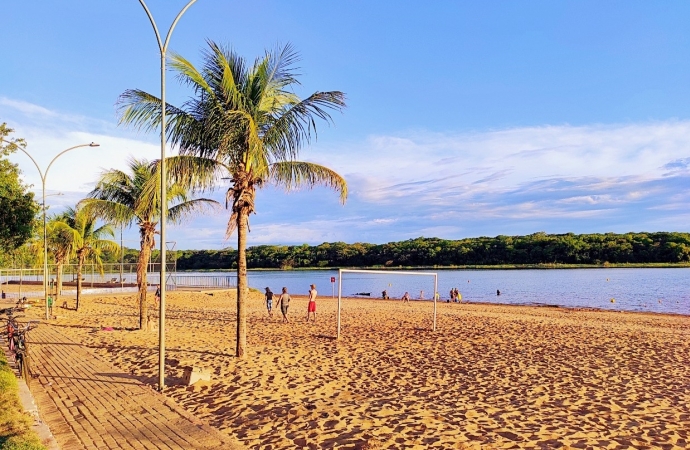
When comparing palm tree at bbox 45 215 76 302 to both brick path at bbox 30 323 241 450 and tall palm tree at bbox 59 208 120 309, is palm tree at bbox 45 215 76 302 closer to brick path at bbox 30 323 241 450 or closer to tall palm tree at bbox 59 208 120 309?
tall palm tree at bbox 59 208 120 309

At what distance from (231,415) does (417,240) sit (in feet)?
405

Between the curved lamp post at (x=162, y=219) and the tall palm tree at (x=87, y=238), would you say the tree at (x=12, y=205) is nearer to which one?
the tall palm tree at (x=87, y=238)

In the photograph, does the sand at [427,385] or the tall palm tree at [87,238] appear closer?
the sand at [427,385]

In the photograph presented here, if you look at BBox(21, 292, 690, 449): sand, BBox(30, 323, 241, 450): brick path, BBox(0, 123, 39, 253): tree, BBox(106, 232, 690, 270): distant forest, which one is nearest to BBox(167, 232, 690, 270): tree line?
BBox(106, 232, 690, 270): distant forest

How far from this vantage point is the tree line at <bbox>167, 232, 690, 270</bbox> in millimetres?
107500

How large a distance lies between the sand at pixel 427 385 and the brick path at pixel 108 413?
1.32 feet

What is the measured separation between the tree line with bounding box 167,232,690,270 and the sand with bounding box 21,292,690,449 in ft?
295

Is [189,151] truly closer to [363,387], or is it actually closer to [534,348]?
[363,387]

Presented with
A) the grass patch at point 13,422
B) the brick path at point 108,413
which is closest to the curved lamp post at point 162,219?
the brick path at point 108,413

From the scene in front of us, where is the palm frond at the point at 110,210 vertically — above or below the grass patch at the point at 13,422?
above

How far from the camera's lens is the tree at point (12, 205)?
1836 centimetres

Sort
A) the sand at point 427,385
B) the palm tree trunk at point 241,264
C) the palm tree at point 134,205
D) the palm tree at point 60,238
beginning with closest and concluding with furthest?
the sand at point 427,385 < the palm tree trunk at point 241,264 < the palm tree at point 134,205 < the palm tree at point 60,238

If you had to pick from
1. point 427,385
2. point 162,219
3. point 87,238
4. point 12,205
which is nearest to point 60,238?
point 87,238

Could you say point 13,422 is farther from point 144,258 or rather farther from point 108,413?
point 144,258
